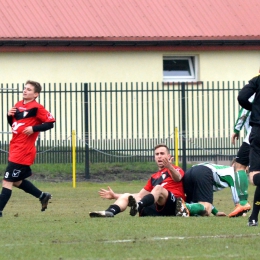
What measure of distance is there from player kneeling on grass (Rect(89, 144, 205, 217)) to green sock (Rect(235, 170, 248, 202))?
0.51m

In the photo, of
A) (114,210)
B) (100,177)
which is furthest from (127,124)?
(114,210)

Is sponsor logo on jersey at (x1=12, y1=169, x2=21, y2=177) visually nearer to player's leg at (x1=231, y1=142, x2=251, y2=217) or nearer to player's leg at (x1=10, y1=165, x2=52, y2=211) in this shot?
player's leg at (x1=10, y1=165, x2=52, y2=211)

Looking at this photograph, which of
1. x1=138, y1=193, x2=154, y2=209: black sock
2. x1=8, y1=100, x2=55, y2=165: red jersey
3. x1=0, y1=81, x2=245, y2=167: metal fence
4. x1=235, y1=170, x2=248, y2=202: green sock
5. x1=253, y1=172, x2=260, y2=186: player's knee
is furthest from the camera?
x1=0, y1=81, x2=245, y2=167: metal fence

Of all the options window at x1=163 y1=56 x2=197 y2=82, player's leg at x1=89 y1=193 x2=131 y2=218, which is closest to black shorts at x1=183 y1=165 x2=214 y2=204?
player's leg at x1=89 y1=193 x2=131 y2=218

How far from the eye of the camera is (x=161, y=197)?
10977 millimetres

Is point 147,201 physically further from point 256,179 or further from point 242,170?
point 256,179

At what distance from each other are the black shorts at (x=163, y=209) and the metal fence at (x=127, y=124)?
9110 millimetres

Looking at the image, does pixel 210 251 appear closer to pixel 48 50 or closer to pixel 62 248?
pixel 62 248

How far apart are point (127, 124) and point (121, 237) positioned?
512 inches

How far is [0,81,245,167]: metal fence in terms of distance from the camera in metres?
21.0

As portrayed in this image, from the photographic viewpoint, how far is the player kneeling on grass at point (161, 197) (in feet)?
35.4

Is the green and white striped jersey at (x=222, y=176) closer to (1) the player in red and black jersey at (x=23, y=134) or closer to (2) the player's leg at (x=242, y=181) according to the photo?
(2) the player's leg at (x=242, y=181)

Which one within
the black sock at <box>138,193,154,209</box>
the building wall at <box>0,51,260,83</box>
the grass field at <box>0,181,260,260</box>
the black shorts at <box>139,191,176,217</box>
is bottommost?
the grass field at <box>0,181,260,260</box>
